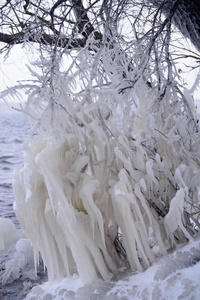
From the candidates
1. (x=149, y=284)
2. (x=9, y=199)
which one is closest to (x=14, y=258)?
(x=149, y=284)

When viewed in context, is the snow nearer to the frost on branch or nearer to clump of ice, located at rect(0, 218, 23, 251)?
the frost on branch

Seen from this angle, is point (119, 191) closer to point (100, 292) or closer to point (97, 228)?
point (97, 228)

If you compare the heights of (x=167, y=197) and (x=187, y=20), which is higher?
(x=187, y=20)

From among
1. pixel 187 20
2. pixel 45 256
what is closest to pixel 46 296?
pixel 45 256

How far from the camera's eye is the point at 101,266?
2719 millimetres

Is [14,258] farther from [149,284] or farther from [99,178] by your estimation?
[149,284]

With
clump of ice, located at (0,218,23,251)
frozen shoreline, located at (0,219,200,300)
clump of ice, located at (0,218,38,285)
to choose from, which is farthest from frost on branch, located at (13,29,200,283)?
clump of ice, located at (0,218,23,251)

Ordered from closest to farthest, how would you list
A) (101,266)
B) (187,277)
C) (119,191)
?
(187,277), (119,191), (101,266)

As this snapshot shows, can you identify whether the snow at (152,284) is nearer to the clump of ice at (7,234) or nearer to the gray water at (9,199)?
the gray water at (9,199)

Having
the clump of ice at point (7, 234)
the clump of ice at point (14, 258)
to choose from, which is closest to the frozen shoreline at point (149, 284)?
the clump of ice at point (14, 258)

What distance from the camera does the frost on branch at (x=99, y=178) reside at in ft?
8.48

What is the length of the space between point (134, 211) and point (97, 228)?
31 cm

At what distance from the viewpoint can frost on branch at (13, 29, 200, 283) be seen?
A: 258cm

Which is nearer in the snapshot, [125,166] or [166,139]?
[125,166]
